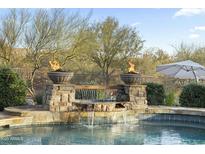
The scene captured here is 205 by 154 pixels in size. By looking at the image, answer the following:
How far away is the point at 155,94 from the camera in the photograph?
1209 cm

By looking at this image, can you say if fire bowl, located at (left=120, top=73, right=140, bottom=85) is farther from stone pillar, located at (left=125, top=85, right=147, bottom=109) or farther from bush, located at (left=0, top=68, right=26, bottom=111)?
bush, located at (left=0, top=68, right=26, bottom=111)

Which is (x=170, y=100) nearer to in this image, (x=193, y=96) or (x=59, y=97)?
(x=193, y=96)

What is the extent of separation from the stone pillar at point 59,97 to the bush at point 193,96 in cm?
385

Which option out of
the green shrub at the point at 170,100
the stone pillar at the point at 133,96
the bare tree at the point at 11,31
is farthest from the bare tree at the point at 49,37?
the stone pillar at the point at 133,96

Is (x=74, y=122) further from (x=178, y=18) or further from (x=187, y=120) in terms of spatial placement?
(x=178, y=18)

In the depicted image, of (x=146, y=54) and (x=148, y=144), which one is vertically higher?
(x=146, y=54)

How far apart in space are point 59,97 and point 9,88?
148cm

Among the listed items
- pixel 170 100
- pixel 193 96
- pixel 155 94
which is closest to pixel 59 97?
pixel 155 94

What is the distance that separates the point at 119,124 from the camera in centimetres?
965

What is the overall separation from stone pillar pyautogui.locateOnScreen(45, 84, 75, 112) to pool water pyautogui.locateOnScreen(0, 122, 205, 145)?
23.4 inches

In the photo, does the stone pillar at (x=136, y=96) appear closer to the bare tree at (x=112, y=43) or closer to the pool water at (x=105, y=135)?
the pool water at (x=105, y=135)
